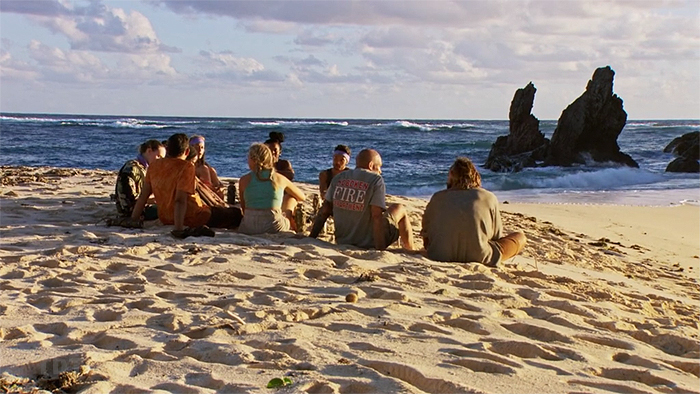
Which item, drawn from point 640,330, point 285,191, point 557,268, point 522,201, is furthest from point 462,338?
point 522,201

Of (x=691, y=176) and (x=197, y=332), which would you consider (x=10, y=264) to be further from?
(x=691, y=176)

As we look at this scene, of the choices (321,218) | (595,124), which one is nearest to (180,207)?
(321,218)

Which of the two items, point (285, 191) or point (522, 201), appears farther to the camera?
point (522, 201)

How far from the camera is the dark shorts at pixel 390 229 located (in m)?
6.68

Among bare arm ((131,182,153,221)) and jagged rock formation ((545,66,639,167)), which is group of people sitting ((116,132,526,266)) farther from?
jagged rock formation ((545,66,639,167))

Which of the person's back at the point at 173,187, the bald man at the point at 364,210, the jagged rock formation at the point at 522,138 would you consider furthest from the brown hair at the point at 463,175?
the jagged rock formation at the point at 522,138

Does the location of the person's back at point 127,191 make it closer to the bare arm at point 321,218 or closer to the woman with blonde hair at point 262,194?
the woman with blonde hair at point 262,194

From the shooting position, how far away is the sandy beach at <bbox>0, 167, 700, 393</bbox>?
Result: 3.62 meters

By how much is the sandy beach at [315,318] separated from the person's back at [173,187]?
1.05ft

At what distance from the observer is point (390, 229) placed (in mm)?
6711

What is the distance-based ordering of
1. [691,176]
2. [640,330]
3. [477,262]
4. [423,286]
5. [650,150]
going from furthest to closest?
[650,150]
[691,176]
[477,262]
[423,286]
[640,330]

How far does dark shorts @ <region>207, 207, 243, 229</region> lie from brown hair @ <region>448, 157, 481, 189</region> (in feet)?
7.47

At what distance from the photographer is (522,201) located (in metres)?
14.9

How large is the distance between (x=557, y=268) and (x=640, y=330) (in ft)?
7.65
